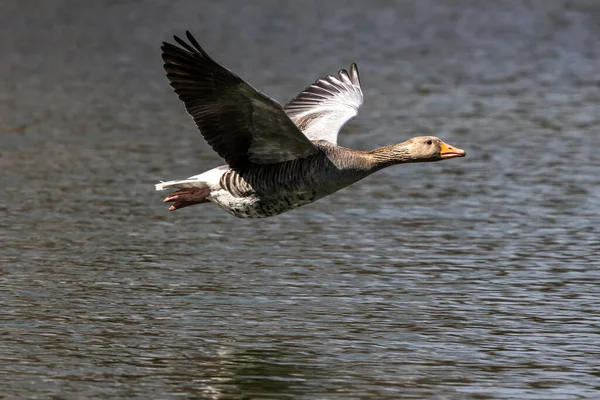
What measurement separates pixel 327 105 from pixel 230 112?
2378mm

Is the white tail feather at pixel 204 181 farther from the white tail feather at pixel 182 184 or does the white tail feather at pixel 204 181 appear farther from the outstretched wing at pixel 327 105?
the outstretched wing at pixel 327 105

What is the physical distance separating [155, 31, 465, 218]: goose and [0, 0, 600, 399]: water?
38.8 inches

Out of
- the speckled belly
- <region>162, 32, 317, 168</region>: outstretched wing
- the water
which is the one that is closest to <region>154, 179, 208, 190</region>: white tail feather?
the speckled belly

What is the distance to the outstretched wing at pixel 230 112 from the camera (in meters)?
9.30

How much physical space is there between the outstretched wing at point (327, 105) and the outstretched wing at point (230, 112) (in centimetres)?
116

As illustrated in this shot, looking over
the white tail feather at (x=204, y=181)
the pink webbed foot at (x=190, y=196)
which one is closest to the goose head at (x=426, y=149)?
the white tail feather at (x=204, y=181)

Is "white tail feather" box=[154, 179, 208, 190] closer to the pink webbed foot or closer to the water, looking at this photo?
the pink webbed foot

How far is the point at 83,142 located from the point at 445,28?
13532 mm

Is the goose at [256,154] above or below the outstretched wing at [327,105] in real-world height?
below

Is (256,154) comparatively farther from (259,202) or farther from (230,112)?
(230,112)

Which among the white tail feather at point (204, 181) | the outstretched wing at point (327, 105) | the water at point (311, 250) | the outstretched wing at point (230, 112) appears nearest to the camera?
the water at point (311, 250)

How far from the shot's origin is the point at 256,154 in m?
10.2

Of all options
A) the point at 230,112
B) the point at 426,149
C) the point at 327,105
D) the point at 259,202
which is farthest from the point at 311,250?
the point at 230,112

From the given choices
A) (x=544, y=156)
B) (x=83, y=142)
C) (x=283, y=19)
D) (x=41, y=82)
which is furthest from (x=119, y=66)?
(x=544, y=156)
